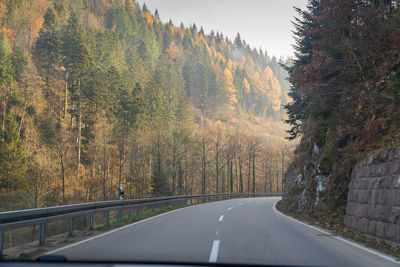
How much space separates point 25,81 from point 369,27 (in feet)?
115

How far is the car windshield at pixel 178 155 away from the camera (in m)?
7.62

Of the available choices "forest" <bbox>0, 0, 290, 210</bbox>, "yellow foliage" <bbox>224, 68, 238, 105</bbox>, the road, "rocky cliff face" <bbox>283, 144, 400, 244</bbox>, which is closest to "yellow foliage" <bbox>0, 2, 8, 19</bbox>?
"forest" <bbox>0, 0, 290, 210</bbox>

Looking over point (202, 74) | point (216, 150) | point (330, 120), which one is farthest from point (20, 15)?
point (330, 120)

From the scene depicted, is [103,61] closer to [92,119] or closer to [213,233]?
[92,119]

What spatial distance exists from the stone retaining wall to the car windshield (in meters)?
0.05

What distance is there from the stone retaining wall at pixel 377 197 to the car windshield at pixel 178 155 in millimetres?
52

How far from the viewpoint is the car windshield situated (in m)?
7.62

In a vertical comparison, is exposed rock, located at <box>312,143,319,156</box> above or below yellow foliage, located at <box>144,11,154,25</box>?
below

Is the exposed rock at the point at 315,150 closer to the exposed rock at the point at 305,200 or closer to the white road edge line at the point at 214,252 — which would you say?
the exposed rock at the point at 305,200

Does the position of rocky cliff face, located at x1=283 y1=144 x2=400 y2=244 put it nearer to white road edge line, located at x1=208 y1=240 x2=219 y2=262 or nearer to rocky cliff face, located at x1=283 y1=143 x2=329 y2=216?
rocky cliff face, located at x1=283 y1=143 x2=329 y2=216

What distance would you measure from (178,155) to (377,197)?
120 feet

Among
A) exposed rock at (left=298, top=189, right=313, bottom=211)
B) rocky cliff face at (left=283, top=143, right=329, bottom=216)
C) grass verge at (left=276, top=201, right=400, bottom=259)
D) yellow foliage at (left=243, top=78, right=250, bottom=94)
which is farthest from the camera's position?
yellow foliage at (left=243, top=78, right=250, bottom=94)

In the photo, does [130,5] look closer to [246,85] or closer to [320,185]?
[246,85]

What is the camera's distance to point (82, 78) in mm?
41812
